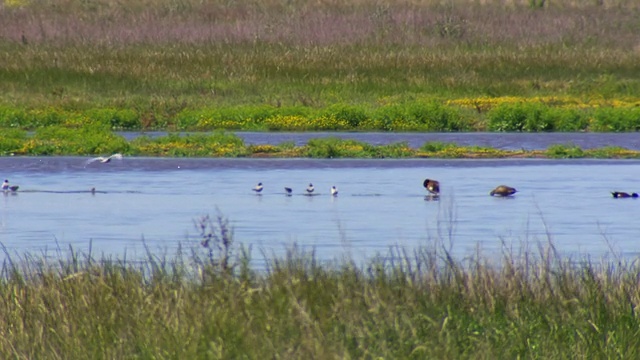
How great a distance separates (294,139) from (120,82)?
956 cm

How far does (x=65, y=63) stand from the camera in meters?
37.4

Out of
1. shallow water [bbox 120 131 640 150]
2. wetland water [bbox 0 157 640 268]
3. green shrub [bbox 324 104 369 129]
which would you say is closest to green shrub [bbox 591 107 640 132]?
shallow water [bbox 120 131 640 150]

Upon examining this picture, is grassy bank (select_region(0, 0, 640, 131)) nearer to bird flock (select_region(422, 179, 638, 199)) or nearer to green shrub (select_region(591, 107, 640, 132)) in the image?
green shrub (select_region(591, 107, 640, 132))

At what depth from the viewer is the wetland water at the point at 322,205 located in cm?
1395

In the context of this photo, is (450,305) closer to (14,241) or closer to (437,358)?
(437,358)

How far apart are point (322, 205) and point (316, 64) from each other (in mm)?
20141

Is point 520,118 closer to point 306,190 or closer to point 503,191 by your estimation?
point 306,190

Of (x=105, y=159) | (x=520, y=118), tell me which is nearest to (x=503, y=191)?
(x=105, y=159)

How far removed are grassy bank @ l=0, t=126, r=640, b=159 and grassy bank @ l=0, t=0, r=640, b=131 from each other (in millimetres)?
4522

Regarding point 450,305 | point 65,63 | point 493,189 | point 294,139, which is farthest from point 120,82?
point 450,305

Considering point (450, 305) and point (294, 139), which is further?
point (294, 139)

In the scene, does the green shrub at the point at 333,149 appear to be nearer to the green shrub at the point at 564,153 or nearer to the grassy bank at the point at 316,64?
the green shrub at the point at 564,153

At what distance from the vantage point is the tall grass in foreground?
805 centimetres

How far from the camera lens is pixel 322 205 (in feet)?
56.4
